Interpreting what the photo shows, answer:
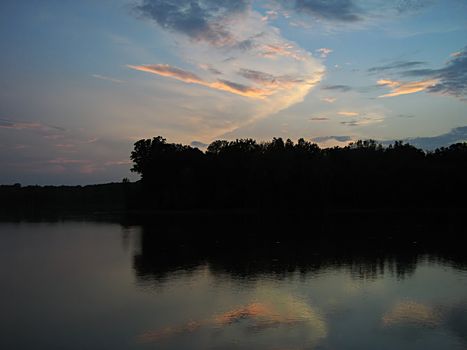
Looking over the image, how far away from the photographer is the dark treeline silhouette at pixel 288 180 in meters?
78.2

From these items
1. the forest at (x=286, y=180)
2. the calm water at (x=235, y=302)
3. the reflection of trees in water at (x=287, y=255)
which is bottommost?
the calm water at (x=235, y=302)

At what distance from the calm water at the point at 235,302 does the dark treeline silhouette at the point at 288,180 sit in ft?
178

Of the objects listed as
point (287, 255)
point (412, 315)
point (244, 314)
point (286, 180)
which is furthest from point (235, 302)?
point (286, 180)

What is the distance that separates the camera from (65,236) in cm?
3731

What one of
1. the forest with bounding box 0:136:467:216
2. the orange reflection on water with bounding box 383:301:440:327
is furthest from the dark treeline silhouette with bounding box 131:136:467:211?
the orange reflection on water with bounding box 383:301:440:327

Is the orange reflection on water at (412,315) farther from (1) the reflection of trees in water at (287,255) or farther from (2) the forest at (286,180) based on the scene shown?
(2) the forest at (286,180)

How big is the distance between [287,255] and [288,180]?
53936 millimetres

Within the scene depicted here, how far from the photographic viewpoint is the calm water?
10.6m

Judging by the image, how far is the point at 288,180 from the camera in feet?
253

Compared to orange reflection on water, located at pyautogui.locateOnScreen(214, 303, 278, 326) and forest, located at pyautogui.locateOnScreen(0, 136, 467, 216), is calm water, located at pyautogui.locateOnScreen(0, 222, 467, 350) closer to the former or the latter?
orange reflection on water, located at pyautogui.locateOnScreen(214, 303, 278, 326)

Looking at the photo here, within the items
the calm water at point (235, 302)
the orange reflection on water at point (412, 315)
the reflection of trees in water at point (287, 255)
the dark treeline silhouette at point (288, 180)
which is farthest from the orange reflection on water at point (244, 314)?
the dark treeline silhouette at point (288, 180)

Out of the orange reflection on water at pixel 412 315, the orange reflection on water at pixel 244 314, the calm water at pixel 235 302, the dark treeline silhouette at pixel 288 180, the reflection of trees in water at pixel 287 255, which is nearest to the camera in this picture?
the calm water at pixel 235 302

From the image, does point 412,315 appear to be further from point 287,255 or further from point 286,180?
point 286,180

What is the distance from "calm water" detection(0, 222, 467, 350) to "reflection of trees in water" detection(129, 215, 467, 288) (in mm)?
96
